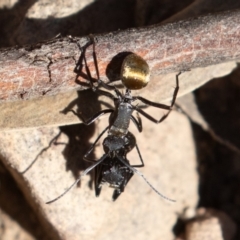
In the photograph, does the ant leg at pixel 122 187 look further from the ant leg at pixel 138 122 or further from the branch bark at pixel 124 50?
the branch bark at pixel 124 50

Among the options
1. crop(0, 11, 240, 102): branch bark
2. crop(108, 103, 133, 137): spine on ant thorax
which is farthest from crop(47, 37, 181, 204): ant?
crop(0, 11, 240, 102): branch bark

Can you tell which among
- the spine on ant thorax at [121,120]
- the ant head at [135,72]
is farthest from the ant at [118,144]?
the ant head at [135,72]

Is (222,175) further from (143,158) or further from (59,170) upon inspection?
(59,170)

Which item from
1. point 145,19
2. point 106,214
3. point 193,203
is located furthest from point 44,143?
point 193,203

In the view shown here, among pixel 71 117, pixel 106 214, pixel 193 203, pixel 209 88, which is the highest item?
pixel 71 117

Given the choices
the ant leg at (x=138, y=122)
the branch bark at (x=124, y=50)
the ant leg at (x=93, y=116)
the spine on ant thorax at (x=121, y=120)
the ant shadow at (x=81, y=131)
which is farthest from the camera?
the ant leg at (x=138, y=122)
